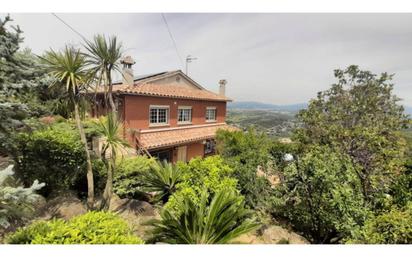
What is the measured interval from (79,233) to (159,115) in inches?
574

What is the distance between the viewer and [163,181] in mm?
8812

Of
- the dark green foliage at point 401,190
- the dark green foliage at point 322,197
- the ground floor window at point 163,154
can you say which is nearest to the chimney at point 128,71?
the ground floor window at point 163,154

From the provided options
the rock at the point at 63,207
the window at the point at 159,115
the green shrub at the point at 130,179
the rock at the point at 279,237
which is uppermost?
the window at the point at 159,115

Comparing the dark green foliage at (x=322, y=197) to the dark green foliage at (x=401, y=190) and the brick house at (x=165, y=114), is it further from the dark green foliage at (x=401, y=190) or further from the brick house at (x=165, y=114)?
the brick house at (x=165, y=114)

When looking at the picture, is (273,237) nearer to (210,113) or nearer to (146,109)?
(146,109)

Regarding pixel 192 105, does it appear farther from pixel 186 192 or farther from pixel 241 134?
pixel 186 192

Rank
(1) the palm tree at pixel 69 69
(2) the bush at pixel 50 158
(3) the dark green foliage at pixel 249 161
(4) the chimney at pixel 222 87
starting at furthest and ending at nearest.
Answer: (4) the chimney at pixel 222 87 → (3) the dark green foliage at pixel 249 161 → (2) the bush at pixel 50 158 → (1) the palm tree at pixel 69 69

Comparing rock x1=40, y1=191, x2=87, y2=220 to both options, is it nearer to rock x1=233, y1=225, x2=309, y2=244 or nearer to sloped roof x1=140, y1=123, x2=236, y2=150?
sloped roof x1=140, y1=123, x2=236, y2=150

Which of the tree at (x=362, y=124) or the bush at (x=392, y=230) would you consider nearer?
the bush at (x=392, y=230)

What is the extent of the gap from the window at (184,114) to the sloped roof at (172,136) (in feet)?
2.82

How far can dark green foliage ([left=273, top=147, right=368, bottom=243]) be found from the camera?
6746 millimetres

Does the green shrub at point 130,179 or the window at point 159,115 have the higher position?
the window at point 159,115

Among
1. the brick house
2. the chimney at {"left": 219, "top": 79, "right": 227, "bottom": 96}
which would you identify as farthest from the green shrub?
the chimney at {"left": 219, "top": 79, "right": 227, "bottom": 96}

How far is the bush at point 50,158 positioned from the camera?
8.86m
